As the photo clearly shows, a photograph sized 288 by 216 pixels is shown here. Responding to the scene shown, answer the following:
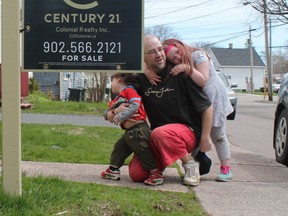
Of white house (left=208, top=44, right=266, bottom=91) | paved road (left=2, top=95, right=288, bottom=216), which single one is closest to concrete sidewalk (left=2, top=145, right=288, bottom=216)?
paved road (left=2, top=95, right=288, bottom=216)

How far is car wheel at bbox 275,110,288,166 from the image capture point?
667 cm

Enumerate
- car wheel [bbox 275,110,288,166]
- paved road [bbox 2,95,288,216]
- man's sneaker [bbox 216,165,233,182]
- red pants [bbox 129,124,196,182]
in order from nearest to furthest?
paved road [bbox 2,95,288,216]
red pants [bbox 129,124,196,182]
man's sneaker [bbox 216,165,233,182]
car wheel [bbox 275,110,288,166]

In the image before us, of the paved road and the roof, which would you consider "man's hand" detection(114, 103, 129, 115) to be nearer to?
the paved road

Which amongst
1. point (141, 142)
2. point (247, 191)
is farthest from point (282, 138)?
point (141, 142)

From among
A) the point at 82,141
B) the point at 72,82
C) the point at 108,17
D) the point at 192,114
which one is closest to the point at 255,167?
the point at 192,114

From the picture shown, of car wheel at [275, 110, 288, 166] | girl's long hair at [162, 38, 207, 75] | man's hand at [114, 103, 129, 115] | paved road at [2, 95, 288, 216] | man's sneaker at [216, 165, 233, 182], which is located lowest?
paved road at [2, 95, 288, 216]

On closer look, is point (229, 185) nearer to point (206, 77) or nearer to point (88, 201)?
point (206, 77)

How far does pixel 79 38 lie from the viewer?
395 centimetres

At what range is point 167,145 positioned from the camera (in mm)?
4750

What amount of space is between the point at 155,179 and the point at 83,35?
69.5 inches

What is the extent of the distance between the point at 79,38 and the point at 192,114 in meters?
1.68

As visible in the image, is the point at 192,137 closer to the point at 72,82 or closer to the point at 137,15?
the point at 137,15

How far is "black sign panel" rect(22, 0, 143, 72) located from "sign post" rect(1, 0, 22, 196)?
36 centimetres

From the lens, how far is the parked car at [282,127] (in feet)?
22.0
